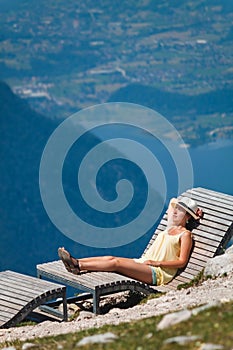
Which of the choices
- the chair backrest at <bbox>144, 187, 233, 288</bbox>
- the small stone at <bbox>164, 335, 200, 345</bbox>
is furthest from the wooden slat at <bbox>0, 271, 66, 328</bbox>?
the small stone at <bbox>164, 335, 200, 345</bbox>

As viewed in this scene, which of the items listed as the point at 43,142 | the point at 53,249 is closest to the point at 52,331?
the point at 53,249

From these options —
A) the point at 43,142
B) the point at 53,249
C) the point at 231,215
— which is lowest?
the point at 53,249

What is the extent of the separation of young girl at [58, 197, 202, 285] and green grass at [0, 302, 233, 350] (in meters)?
2.75

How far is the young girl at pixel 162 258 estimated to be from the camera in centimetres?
930

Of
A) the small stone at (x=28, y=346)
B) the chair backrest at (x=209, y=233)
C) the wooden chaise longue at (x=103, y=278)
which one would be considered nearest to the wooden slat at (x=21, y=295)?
the wooden chaise longue at (x=103, y=278)

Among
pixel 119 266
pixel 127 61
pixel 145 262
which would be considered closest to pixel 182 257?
pixel 145 262

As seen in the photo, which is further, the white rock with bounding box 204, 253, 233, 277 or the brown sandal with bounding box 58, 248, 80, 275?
the brown sandal with bounding box 58, 248, 80, 275

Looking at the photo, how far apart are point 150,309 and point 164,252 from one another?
1.67 meters

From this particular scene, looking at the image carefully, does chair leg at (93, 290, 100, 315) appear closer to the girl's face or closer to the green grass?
the girl's face

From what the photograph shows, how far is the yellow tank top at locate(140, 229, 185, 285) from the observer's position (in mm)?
9617

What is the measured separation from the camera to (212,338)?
5.67 metres

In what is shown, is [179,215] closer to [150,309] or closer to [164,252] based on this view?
[164,252]

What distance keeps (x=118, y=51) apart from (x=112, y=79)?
3393 mm

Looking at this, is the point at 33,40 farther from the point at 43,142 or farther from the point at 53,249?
the point at 53,249
